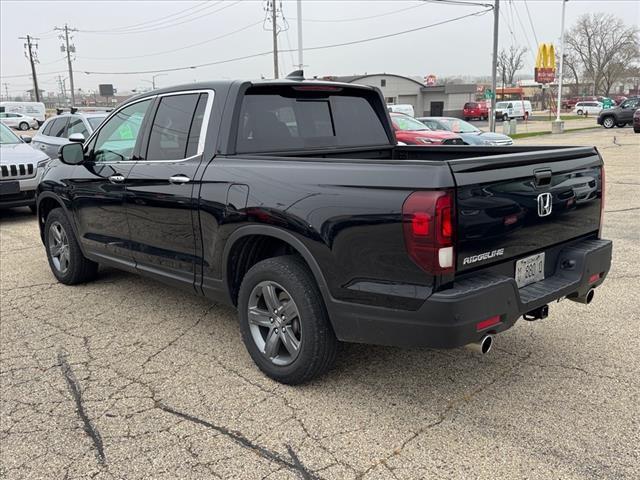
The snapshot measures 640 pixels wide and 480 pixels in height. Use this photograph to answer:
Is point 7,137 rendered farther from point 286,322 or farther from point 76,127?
point 286,322

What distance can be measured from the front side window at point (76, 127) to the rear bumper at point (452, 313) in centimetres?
996

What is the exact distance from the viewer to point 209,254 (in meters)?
3.86

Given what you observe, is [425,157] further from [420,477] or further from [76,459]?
[76,459]

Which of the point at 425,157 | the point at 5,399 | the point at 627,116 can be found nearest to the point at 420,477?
the point at 5,399

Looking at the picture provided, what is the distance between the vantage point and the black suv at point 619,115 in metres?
35.3

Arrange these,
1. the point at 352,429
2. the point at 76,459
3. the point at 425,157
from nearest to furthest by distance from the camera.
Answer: the point at 76,459
the point at 352,429
the point at 425,157

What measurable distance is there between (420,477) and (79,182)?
393 centimetres

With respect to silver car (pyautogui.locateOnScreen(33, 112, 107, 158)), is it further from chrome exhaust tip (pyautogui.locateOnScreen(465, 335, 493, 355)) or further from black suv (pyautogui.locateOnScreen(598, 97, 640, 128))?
black suv (pyautogui.locateOnScreen(598, 97, 640, 128))

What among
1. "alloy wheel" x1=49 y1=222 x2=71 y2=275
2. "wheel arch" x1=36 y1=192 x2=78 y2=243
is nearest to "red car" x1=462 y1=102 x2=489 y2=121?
"wheel arch" x1=36 y1=192 x2=78 y2=243

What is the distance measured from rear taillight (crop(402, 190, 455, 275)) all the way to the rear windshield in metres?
1.58

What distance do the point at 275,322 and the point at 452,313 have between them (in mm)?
1226

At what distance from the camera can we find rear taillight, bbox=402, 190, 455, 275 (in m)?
2.67

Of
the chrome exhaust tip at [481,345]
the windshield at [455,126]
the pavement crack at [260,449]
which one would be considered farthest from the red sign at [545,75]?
the pavement crack at [260,449]

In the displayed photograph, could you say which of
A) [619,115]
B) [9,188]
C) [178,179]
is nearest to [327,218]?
[178,179]
